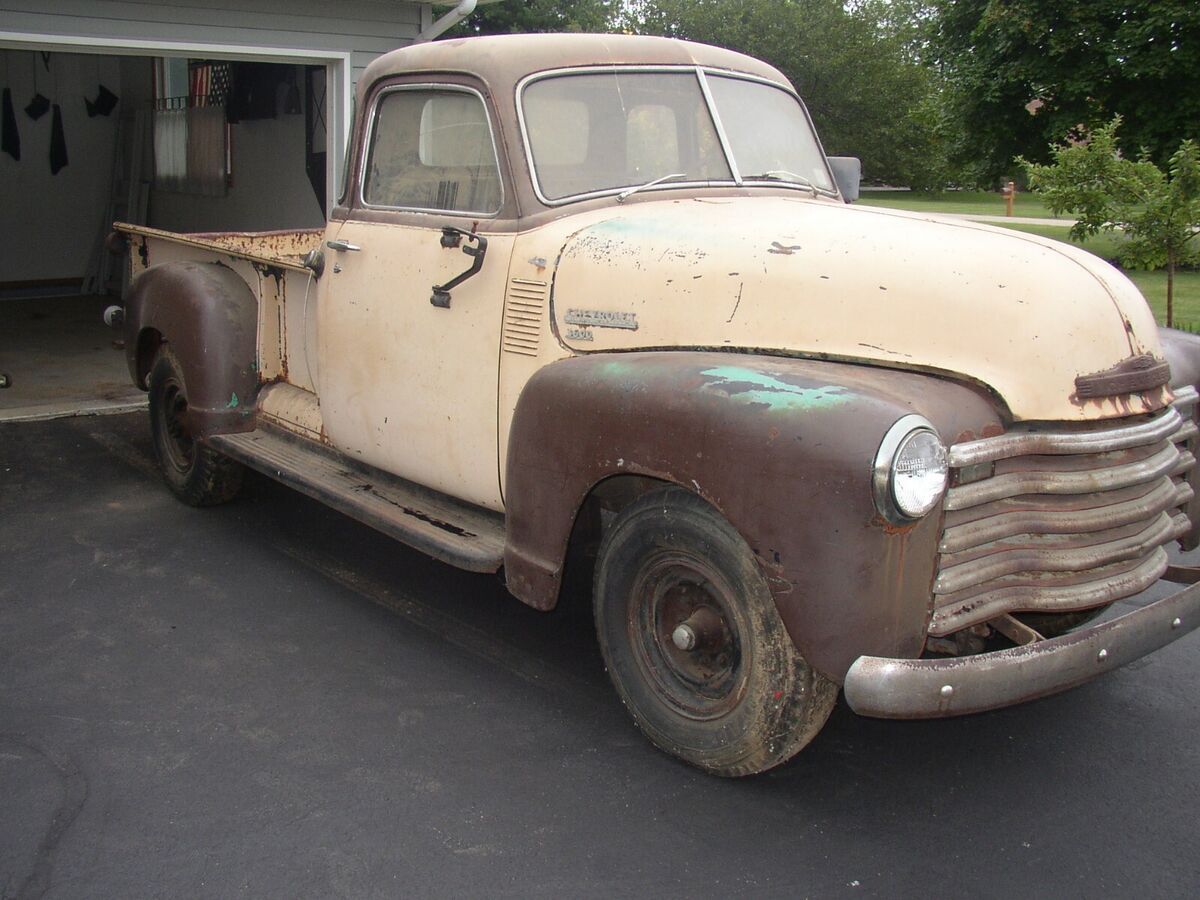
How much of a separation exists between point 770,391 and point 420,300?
66.9 inches

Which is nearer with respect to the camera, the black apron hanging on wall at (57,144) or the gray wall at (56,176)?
the gray wall at (56,176)

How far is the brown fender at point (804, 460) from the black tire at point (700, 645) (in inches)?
5.1

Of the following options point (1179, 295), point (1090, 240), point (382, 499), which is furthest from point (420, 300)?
point (1090, 240)

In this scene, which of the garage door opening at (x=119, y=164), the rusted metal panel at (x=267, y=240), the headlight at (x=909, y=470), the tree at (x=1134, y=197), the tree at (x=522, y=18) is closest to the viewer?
the headlight at (x=909, y=470)

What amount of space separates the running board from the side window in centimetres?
107

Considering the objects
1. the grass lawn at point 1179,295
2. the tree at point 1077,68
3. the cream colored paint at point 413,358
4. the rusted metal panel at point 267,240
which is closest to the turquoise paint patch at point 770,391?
the cream colored paint at point 413,358

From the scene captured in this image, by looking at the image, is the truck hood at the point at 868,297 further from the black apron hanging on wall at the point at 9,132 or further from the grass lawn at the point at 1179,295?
the black apron hanging on wall at the point at 9,132

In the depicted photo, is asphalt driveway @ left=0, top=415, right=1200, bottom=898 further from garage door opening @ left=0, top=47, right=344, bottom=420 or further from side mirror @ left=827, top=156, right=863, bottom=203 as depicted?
garage door opening @ left=0, top=47, right=344, bottom=420

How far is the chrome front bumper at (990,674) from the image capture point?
261 cm

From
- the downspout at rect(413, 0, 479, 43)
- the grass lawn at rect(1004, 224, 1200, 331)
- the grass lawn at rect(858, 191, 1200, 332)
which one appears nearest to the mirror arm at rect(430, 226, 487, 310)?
the grass lawn at rect(858, 191, 1200, 332)

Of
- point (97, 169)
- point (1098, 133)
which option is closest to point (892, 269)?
point (1098, 133)

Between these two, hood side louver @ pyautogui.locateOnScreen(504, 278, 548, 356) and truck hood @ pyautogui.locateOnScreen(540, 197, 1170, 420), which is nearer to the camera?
truck hood @ pyautogui.locateOnScreen(540, 197, 1170, 420)

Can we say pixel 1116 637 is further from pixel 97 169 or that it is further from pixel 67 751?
pixel 97 169

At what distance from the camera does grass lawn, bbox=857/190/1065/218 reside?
90.4 feet
